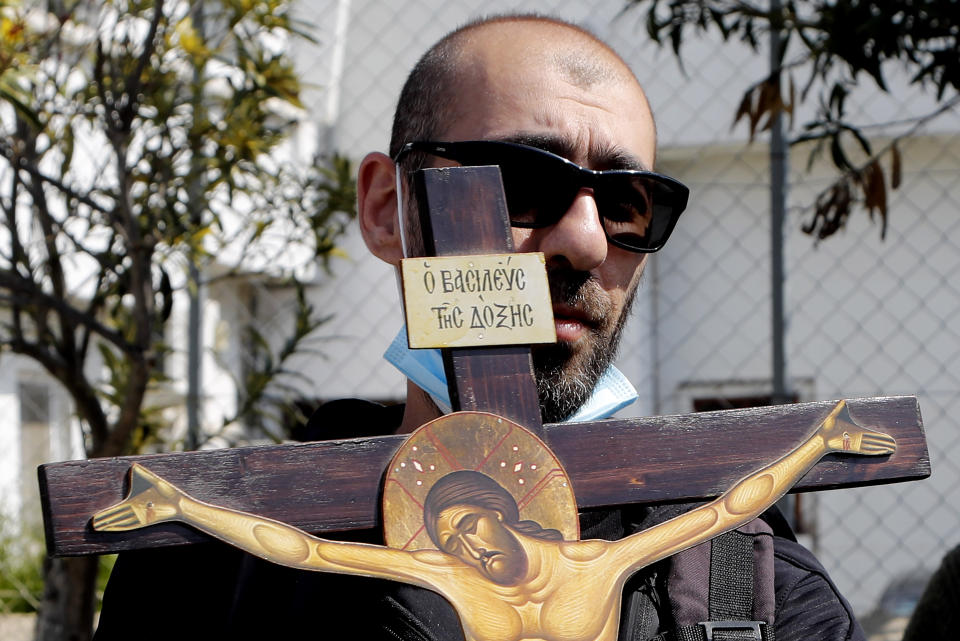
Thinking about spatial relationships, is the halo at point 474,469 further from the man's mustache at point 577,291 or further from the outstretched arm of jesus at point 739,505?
the man's mustache at point 577,291

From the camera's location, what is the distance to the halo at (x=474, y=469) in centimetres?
103

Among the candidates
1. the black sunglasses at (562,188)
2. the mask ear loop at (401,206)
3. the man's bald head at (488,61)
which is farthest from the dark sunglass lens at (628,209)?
the mask ear loop at (401,206)

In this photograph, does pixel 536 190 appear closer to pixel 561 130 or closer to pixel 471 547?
pixel 561 130

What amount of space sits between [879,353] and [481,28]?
4.51 metres

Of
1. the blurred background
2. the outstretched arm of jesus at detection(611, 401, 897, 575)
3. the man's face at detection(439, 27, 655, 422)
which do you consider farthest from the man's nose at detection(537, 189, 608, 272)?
the blurred background

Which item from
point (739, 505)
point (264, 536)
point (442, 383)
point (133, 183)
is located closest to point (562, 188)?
point (442, 383)

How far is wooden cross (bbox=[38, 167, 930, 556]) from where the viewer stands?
0.98m

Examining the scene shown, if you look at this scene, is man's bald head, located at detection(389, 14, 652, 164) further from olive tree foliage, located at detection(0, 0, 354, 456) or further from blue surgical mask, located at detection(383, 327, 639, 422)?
olive tree foliage, located at detection(0, 0, 354, 456)

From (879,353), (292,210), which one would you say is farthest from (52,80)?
(879,353)

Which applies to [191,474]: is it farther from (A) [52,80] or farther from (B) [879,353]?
(B) [879,353]

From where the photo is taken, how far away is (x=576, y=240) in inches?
48.0

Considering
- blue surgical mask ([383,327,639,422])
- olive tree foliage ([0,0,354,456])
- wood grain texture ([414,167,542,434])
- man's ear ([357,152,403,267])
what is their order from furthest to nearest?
1. olive tree foliage ([0,0,354,456])
2. man's ear ([357,152,403,267])
3. blue surgical mask ([383,327,639,422])
4. wood grain texture ([414,167,542,434])

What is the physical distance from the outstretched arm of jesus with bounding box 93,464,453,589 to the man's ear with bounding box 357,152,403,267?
541mm

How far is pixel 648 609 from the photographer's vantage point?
47.8 inches
